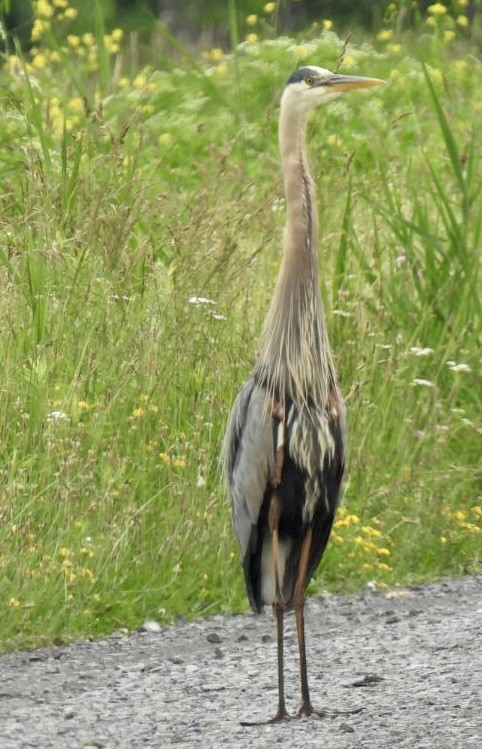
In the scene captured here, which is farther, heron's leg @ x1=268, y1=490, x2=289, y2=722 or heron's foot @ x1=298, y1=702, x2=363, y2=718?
heron's leg @ x1=268, y1=490, x2=289, y2=722

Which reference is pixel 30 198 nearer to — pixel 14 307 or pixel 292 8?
pixel 14 307

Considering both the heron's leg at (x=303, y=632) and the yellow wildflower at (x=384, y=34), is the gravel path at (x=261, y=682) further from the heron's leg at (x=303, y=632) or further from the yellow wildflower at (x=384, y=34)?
the yellow wildflower at (x=384, y=34)

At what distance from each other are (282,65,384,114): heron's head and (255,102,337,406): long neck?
4 cm

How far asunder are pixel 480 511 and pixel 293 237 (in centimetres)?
245

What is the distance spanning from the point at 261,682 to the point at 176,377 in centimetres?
193

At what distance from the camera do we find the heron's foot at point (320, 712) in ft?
17.7

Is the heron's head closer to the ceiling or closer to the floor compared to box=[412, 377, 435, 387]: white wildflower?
closer to the ceiling

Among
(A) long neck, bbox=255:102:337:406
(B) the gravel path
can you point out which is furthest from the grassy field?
(A) long neck, bbox=255:102:337:406

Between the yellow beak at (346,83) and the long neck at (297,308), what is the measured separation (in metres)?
0.20

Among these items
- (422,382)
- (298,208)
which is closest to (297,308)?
(298,208)

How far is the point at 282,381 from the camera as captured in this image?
219 inches

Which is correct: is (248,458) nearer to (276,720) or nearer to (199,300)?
(276,720)

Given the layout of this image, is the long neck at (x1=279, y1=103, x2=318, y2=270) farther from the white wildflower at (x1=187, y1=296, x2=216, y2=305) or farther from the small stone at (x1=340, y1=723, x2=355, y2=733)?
the white wildflower at (x1=187, y1=296, x2=216, y2=305)

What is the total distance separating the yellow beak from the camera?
5.81 m
